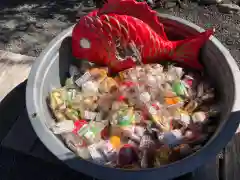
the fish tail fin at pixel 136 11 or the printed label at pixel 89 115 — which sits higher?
the fish tail fin at pixel 136 11

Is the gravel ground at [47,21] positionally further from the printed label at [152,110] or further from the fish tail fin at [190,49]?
the printed label at [152,110]

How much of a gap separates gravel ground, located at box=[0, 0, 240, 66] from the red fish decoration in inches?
37.9

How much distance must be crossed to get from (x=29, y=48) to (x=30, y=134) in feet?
3.32

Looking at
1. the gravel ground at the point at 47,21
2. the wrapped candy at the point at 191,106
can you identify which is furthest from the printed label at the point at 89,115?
the gravel ground at the point at 47,21

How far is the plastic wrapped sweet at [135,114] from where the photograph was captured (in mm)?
1719

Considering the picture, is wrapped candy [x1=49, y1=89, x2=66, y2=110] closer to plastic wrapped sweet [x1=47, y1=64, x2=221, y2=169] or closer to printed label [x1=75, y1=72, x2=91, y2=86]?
plastic wrapped sweet [x1=47, y1=64, x2=221, y2=169]

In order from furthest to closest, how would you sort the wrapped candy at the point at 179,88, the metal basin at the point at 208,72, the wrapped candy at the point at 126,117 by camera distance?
1. the wrapped candy at the point at 179,88
2. the wrapped candy at the point at 126,117
3. the metal basin at the point at 208,72

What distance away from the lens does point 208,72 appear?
201cm

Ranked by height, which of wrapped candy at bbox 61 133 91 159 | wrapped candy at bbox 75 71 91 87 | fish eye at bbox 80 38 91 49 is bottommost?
wrapped candy at bbox 61 133 91 159

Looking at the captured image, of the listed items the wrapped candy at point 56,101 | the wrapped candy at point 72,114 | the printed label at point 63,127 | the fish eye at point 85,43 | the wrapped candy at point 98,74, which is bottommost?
the wrapped candy at point 72,114

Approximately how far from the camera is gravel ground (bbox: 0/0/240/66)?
9.69ft

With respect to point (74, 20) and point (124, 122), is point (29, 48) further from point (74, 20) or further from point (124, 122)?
point (124, 122)

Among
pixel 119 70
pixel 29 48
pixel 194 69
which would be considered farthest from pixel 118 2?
pixel 29 48

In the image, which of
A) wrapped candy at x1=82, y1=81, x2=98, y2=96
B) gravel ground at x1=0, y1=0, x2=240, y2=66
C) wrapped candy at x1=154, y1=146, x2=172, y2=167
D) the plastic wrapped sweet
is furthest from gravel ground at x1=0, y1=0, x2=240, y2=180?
wrapped candy at x1=154, y1=146, x2=172, y2=167
